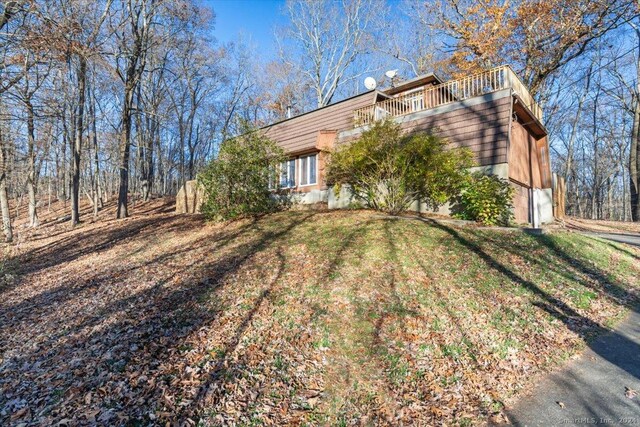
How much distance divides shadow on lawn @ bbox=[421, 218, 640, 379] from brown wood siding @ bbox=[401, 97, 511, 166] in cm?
319

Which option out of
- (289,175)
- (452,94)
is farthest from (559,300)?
(289,175)

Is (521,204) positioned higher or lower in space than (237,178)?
lower

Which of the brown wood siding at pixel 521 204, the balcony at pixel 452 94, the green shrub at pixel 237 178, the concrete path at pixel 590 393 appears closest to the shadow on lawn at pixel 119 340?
the concrete path at pixel 590 393

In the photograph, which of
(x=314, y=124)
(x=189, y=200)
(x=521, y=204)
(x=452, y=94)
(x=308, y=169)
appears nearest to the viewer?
(x=521, y=204)

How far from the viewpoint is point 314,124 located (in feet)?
48.7

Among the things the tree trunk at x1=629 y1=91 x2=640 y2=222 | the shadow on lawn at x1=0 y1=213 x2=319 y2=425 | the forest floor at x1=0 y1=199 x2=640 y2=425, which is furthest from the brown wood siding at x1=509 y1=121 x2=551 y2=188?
the shadow on lawn at x1=0 y1=213 x2=319 y2=425

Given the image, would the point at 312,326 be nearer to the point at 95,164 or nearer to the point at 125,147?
the point at 125,147

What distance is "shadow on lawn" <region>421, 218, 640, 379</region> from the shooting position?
432cm

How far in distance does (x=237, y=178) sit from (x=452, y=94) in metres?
8.51

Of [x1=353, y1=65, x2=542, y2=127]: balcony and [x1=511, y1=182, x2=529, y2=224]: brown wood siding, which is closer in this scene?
[x1=353, y1=65, x2=542, y2=127]: balcony

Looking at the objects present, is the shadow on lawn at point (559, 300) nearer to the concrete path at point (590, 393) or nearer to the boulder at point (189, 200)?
the concrete path at point (590, 393)

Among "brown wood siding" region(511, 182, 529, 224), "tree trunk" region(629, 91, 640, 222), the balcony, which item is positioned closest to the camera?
the balcony

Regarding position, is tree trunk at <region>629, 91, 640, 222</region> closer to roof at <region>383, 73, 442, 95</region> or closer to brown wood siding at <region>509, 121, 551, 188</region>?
brown wood siding at <region>509, 121, 551, 188</region>

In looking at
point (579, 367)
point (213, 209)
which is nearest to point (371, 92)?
point (213, 209)
